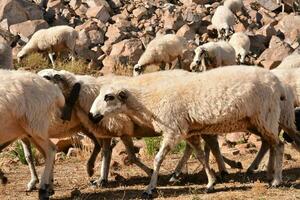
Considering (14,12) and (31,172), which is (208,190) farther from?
(14,12)

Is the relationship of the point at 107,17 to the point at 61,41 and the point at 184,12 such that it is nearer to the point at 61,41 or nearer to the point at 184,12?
the point at 184,12

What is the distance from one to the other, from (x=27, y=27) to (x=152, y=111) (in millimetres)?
18692

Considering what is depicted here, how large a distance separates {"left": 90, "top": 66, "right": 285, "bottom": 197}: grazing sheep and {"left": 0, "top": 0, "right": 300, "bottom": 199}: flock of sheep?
0.01 m

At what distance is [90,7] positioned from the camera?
2997 centimetres

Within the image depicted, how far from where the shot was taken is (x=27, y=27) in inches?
1050

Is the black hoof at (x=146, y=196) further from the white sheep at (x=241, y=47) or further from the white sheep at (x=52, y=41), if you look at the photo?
the white sheep at (x=241, y=47)

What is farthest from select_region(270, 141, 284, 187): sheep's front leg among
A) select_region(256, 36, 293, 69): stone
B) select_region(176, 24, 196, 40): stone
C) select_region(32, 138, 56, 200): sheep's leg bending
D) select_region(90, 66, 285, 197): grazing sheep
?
select_region(176, 24, 196, 40): stone

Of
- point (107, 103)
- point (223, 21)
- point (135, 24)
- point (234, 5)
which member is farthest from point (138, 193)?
point (234, 5)

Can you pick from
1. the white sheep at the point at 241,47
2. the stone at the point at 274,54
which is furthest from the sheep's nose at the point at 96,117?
the white sheep at the point at 241,47

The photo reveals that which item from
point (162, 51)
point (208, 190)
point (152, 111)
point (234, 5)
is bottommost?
point (234, 5)

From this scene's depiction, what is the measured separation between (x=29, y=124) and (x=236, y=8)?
23.3 metres

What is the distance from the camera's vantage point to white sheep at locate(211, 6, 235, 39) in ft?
89.7

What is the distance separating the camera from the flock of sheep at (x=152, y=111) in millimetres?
8359

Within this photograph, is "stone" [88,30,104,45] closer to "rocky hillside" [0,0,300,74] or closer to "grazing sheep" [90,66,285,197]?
"rocky hillside" [0,0,300,74]
